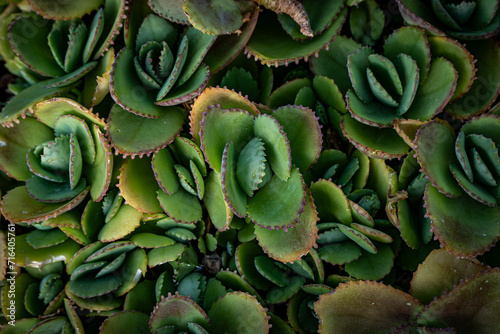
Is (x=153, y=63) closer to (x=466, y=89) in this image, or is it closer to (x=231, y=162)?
(x=231, y=162)

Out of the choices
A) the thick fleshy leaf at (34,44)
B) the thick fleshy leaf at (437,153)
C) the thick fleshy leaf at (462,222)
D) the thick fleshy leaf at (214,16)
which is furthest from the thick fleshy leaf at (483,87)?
the thick fleshy leaf at (34,44)

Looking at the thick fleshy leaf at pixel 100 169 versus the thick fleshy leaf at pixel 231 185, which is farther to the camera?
the thick fleshy leaf at pixel 100 169

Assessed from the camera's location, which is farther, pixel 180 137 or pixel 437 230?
pixel 180 137

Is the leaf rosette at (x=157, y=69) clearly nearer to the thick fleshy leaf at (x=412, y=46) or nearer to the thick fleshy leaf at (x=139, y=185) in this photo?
the thick fleshy leaf at (x=139, y=185)

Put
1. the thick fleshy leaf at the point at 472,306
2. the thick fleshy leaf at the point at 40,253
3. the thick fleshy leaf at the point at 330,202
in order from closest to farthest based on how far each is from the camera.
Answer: the thick fleshy leaf at the point at 472,306 < the thick fleshy leaf at the point at 330,202 < the thick fleshy leaf at the point at 40,253

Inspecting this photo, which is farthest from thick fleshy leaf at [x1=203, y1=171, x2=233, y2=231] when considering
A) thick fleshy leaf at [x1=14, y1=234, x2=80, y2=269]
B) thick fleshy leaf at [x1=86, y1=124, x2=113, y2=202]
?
thick fleshy leaf at [x1=14, y1=234, x2=80, y2=269]

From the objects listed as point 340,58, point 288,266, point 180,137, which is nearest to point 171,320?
point 288,266

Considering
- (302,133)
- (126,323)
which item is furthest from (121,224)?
(302,133)
